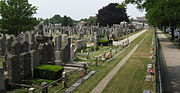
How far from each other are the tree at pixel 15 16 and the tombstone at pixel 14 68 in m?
28.0

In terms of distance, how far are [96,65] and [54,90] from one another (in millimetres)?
7879

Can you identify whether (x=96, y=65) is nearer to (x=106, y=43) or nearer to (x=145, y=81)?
(x=145, y=81)

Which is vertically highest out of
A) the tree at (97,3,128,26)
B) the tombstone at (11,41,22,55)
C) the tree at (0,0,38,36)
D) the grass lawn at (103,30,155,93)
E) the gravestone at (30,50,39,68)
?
the tree at (97,3,128,26)

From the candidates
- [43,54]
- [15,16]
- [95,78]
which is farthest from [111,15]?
[95,78]

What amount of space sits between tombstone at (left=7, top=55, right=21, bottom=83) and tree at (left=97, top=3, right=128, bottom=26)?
92.0 m

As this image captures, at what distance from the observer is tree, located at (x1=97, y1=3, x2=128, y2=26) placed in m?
105

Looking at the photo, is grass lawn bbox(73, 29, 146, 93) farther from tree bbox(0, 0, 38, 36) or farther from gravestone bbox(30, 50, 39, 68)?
tree bbox(0, 0, 38, 36)

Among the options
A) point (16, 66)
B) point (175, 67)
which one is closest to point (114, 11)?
point (175, 67)

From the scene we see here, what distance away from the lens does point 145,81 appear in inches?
579

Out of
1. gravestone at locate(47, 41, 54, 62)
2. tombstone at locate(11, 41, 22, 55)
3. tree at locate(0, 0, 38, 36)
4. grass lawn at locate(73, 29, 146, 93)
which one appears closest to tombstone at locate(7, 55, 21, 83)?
tombstone at locate(11, 41, 22, 55)

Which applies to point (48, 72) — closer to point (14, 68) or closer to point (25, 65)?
point (25, 65)

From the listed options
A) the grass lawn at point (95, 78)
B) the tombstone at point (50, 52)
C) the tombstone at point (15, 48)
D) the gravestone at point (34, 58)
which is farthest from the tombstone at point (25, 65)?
the grass lawn at point (95, 78)

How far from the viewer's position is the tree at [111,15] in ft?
343

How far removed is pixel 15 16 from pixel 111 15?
6875 cm
